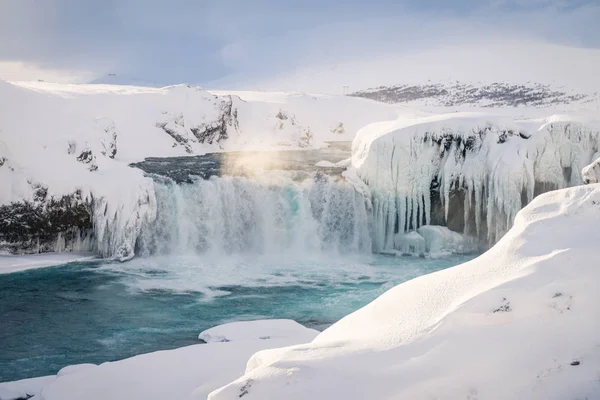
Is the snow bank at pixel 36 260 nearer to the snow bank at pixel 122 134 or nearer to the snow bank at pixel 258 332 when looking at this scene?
the snow bank at pixel 122 134

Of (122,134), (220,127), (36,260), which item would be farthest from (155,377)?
(220,127)

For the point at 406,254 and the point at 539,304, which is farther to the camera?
the point at 406,254

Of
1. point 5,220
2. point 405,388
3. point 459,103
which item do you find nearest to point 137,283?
point 5,220

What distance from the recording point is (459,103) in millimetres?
62062

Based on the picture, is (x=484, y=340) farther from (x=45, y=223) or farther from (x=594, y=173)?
(x=45, y=223)

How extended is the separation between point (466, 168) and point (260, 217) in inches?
250

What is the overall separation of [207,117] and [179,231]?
596 inches

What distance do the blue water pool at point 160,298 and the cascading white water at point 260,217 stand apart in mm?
603

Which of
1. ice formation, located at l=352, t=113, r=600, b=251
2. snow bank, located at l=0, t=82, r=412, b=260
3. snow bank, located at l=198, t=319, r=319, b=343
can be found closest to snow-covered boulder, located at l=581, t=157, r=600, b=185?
snow bank, located at l=198, t=319, r=319, b=343

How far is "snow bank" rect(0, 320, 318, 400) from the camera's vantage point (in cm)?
617

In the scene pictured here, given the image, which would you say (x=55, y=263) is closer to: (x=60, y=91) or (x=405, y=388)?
(x=405, y=388)

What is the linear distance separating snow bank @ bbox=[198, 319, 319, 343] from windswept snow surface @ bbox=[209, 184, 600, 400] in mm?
5216

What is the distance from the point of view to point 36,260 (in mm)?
15617

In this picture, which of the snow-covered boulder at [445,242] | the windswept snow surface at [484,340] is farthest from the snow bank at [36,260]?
the windswept snow surface at [484,340]
